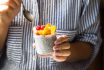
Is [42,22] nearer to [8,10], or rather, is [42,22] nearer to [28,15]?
[28,15]

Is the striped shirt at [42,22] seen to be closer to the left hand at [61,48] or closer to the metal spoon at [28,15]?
the metal spoon at [28,15]

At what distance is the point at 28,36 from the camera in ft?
4.08

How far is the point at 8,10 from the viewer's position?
111cm

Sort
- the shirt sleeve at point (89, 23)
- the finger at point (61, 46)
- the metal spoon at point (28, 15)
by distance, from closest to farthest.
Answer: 1. the finger at point (61, 46)
2. the metal spoon at point (28, 15)
3. the shirt sleeve at point (89, 23)

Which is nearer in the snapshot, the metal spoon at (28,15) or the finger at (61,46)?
the finger at (61,46)

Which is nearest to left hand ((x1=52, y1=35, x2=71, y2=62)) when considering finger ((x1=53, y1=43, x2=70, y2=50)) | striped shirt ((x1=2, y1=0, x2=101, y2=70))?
finger ((x1=53, y1=43, x2=70, y2=50))

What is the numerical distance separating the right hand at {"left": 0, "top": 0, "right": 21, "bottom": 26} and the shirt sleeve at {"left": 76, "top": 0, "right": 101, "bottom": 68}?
33 cm

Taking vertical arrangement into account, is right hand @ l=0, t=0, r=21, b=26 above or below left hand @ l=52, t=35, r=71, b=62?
above

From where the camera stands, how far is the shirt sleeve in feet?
4.30

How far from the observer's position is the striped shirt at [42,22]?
1241mm

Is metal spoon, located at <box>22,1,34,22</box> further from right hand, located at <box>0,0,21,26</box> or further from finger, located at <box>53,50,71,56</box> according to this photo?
finger, located at <box>53,50,71,56</box>

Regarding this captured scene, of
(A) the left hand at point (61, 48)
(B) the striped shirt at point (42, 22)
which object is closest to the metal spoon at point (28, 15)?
(B) the striped shirt at point (42, 22)

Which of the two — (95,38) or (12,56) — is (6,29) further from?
(95,38)

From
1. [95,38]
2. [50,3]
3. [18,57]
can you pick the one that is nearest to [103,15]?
[95,38]
